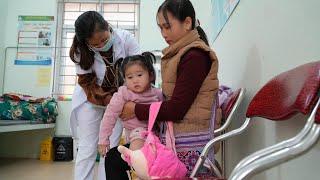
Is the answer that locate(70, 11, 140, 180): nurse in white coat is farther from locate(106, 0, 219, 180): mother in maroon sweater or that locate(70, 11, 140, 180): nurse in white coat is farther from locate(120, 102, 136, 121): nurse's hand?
locate(106, 0, 219, 180): mother in maroon sweater

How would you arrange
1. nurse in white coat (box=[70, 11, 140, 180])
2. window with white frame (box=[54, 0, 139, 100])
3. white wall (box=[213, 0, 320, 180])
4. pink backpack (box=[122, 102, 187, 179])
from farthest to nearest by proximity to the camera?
1. window with white frame (box=[54, 0, 139, 100])
2. nurse in white coat (box=[70, 11, 140, 180])
3. pink backpack (box=[122, 102, 187, 179])
4. white wall (box=[213, 0, 320, 180])

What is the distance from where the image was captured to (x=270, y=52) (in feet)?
3.55

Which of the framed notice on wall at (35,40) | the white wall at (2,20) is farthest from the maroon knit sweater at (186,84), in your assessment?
the white wall at (2,20)

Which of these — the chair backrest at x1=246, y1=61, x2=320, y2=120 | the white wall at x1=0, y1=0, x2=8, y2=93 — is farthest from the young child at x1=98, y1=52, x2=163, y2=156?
the white wall at x1=0, y1=0, x2=8, y2=93

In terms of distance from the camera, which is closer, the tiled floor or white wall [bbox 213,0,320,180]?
white wall [bbox 213,0,320,180]

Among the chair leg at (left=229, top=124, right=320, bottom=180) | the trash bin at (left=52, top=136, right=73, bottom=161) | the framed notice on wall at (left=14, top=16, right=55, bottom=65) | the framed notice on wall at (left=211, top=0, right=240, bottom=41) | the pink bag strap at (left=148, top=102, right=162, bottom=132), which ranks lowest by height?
the trash bin at (left=52, top=136, right=73, bottom=161)

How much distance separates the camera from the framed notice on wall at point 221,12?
5.69ft

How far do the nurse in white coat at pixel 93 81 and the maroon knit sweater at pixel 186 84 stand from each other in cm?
70

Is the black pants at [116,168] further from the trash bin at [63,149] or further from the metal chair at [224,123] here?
the trash bin at [63,149]

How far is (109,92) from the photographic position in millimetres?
1715

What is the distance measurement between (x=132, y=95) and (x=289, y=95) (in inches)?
27.7

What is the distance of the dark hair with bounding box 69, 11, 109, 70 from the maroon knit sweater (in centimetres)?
69

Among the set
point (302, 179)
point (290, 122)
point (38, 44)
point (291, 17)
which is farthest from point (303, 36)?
point (38, 44)

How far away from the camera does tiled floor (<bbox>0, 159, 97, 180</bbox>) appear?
2854 millimetres
